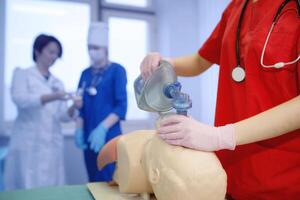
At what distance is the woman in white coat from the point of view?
84.9 inches

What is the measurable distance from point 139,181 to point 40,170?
1563mm

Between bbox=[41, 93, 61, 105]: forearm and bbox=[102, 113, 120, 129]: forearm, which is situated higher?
bbox=[41, 93, 61, 105]: forearm

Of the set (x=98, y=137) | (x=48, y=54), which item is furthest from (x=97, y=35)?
(x=98, y=137)

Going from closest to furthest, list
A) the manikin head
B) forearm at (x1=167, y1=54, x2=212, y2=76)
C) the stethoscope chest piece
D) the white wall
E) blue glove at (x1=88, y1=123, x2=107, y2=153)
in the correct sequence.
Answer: the stethoscope chest piece
forearm at (x1=167, y1=54, x2=212, y2=76)
blue glove at (x1=88, y1=123, x2=107, y2=153)
the manikin head
the white wall

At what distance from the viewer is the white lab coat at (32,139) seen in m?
2.16

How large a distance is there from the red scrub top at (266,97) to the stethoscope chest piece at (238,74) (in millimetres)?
11

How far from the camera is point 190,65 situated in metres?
1.06

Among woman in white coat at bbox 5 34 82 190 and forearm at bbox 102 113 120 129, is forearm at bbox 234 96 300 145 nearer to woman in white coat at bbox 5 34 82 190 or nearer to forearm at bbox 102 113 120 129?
forearm at bbox 102 113 120 129

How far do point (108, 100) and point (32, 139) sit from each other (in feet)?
1.98

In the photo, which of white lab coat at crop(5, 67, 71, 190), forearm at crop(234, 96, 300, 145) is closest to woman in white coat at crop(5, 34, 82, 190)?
white lab coat at crop(5, 67, 71, 190)

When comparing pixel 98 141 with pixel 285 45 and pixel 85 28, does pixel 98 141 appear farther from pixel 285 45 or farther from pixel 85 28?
pixel 285 45

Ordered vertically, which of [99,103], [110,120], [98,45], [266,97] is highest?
[98,45]

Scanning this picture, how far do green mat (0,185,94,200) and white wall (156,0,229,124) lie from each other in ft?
6.26

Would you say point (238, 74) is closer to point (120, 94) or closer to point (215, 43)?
point (215, 43)
